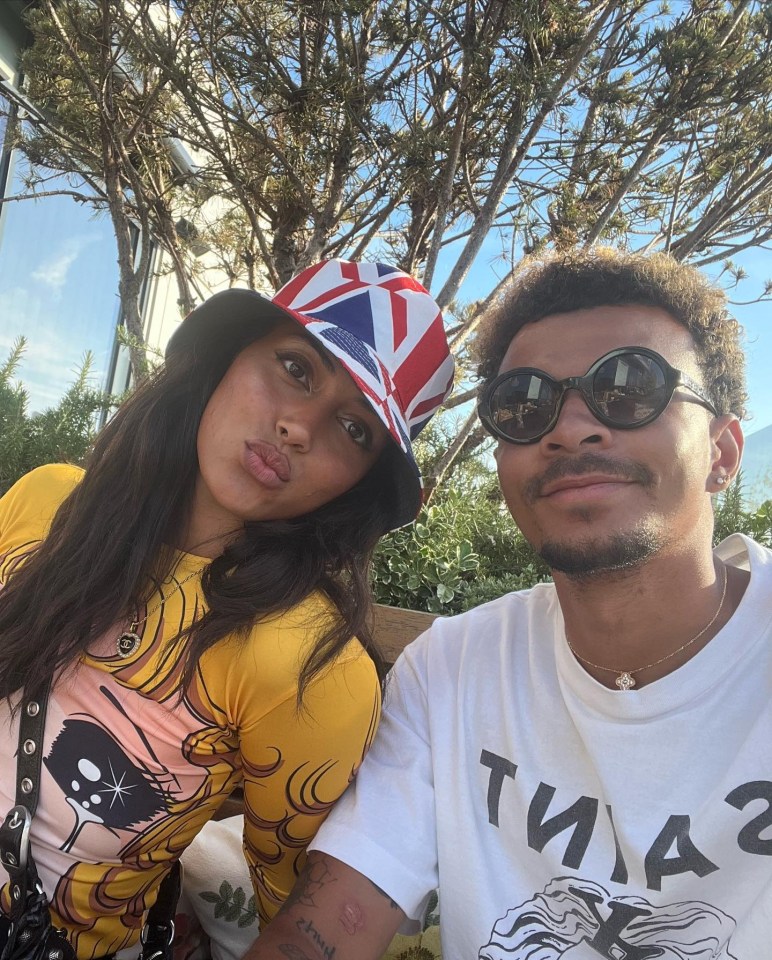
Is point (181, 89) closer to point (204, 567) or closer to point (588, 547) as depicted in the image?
point (204, 567)

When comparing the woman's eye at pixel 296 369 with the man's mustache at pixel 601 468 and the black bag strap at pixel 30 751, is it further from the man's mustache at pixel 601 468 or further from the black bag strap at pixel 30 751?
the black bag strap at pixel 30 751

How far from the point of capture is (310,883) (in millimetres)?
1308

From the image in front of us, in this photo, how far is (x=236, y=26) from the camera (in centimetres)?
325

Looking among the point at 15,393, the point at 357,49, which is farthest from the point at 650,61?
the point at 15,393

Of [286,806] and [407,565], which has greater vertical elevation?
[407,565]

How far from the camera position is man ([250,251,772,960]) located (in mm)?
1218

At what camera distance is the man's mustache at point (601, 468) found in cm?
140

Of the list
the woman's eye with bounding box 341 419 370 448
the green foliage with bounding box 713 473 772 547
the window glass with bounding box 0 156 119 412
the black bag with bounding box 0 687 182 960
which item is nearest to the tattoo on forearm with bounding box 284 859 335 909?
the black bag with bounding box 0 687 182 960

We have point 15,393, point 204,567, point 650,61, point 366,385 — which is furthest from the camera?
point 15,393

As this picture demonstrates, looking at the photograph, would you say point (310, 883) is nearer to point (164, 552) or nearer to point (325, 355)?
point (164, 552)

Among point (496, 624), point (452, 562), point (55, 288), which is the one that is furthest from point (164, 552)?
point (55, 288)

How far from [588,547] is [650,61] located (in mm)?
2915

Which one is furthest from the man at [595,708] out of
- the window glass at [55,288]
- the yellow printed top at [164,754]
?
the window glass at [55,288]

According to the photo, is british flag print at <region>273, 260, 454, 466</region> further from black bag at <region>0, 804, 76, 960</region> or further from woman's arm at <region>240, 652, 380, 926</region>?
black bag at <region>0, 804, 76, 960</region>
